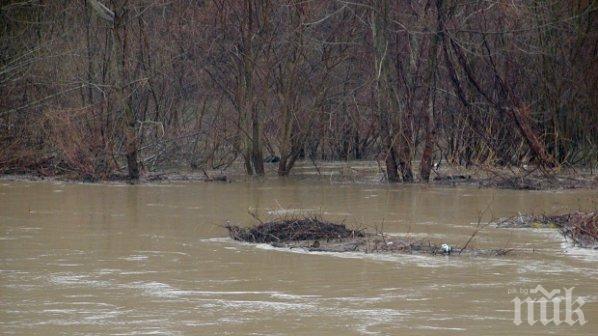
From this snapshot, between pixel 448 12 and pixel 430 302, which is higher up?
pixel 448 12

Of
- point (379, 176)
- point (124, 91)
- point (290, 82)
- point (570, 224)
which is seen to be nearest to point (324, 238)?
point (570, 224)

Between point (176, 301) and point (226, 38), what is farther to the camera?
point (226, 38)

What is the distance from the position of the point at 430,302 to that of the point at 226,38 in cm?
1671

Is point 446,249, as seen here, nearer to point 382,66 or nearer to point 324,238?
point 324,238

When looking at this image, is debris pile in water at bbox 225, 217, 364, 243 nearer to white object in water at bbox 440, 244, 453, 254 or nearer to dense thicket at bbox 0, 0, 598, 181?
white object in water at bbox 440, 244, 453, 254

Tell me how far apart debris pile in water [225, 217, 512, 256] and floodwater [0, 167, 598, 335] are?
298mm

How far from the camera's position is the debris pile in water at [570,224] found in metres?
12.5

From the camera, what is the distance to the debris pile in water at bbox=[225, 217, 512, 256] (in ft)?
40.2

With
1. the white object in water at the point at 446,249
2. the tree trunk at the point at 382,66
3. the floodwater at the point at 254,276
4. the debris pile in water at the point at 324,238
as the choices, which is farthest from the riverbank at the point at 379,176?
the white object in water at the point at 446,249

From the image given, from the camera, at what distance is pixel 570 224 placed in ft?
44.8

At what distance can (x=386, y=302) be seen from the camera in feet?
30.7

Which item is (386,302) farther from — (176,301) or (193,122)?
(193,122)

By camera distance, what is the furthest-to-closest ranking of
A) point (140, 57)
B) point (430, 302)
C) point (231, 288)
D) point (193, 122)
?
1. point (193, 122)
2. point (140, 57)
3. point (231, 288)
4. point (430, 302)

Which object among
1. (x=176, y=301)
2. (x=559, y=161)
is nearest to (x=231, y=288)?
(x=176, y=301)
